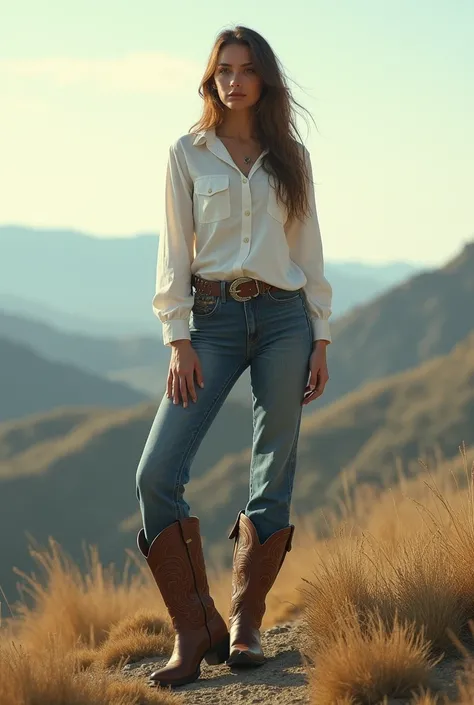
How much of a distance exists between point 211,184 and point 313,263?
433 mm

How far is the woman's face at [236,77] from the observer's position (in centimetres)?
339

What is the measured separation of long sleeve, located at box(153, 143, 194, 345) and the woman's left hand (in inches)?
16.2

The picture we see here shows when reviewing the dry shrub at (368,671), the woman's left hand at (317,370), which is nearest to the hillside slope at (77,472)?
the woman's left hand at (317,370)

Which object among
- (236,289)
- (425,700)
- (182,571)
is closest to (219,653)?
(182,571)

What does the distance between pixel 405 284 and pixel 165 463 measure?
78505 mm

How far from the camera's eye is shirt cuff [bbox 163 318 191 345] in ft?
10.8

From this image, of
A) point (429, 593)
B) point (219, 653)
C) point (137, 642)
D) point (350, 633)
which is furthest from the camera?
point (137, 642)

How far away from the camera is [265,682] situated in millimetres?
3311

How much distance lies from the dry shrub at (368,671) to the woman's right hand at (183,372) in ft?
2.68

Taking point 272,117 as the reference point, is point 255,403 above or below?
below

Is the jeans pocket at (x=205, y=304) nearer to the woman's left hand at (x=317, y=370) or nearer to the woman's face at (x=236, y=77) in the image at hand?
the woman's left hand at (x=317, y=370)

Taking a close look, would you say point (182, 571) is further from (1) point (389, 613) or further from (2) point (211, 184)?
(2) point (211, 184)

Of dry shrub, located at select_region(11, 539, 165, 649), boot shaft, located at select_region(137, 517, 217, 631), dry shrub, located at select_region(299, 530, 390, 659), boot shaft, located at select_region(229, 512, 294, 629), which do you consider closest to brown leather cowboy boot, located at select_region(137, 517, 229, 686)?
boot shaft, located at select_region(137, 517, 217, 631)

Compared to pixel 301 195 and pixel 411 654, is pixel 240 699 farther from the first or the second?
pixel 301 195
